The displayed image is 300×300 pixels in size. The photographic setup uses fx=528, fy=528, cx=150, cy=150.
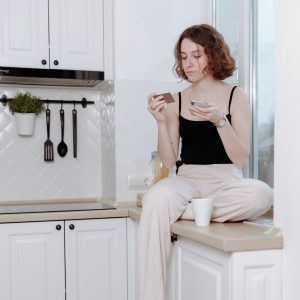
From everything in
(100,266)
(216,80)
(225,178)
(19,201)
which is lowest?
(100,266)

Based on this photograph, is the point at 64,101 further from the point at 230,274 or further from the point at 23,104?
the point at 230,274

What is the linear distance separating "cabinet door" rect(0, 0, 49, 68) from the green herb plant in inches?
9.8

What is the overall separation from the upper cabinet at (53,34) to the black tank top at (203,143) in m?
0.98

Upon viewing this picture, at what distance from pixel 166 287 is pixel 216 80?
0.88 metres

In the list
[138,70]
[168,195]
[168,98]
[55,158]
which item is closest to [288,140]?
[168,195]

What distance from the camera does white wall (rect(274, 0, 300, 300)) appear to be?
154 cm

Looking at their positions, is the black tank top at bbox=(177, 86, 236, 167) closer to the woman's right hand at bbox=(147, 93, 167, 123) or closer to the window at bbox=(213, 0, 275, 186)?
the woman's right hand at bbox=(147, 93, 167, 123)

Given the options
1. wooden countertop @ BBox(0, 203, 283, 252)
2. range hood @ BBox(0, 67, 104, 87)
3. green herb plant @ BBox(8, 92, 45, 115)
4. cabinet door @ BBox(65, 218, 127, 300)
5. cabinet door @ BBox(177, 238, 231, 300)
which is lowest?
cabinet door @ BBox(65, 218, 127, 300)

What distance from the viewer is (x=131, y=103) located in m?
2.95

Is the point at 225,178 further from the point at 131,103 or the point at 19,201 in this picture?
the point at 19,201

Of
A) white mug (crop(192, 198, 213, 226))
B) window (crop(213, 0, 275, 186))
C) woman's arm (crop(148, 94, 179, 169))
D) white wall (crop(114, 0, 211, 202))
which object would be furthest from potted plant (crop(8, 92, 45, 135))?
white mug (crop(192, 198, 213, 226))

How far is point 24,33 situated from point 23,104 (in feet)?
1.36

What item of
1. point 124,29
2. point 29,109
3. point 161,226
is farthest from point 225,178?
point 29,109

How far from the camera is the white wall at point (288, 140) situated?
1.54 metres
